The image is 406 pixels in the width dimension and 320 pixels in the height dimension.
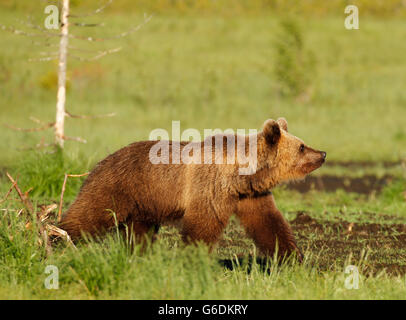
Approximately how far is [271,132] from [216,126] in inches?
654

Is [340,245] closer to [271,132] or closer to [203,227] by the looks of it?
[271,132]

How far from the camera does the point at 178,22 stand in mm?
38688

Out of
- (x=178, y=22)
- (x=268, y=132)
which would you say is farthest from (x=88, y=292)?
(x=178, y=22)

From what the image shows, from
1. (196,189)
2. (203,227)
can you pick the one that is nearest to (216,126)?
(196,189)

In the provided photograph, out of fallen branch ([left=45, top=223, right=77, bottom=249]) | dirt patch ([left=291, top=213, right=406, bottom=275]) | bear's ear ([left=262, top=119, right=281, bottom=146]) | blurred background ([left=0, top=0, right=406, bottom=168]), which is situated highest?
blurred background ([left=0, top=0, right=406, bottom=168])

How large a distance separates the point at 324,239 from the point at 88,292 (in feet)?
11.2

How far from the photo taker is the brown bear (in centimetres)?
595

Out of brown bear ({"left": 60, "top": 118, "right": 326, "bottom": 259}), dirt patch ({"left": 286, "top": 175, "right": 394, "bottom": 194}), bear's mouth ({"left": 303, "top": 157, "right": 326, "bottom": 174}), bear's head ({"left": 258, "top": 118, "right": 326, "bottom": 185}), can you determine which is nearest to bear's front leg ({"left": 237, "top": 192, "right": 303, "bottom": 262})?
brown bear ({"left": 60, "top": 118, "right": 326, "bottom": 259})

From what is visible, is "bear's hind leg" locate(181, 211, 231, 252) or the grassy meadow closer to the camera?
the grassy meadow

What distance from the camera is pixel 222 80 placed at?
3028 cm

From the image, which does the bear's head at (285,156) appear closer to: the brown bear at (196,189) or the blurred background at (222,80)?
the brown bear at (196,189)

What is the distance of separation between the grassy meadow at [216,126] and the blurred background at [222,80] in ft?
0.28

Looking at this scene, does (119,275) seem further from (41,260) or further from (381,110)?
(381,110)

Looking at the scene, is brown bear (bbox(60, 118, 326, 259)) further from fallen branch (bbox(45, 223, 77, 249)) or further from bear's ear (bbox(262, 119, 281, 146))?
fallen branch (bbox(45, 223, 77, 249))
